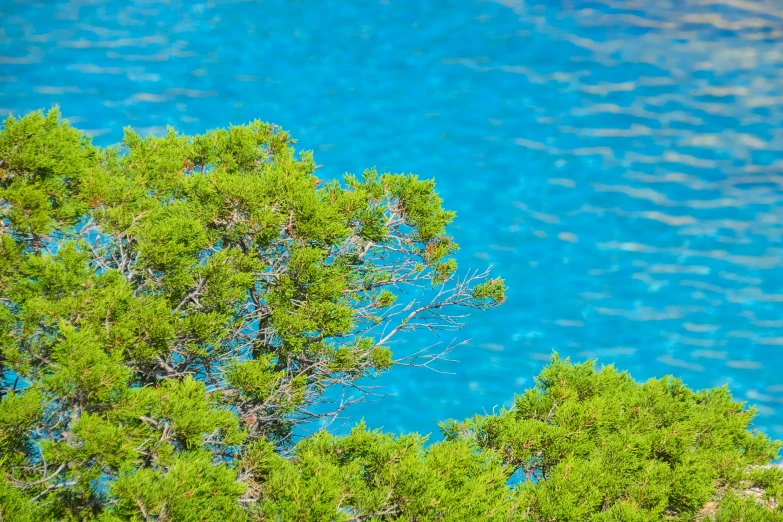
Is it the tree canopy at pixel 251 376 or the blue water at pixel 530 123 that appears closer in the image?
the tree canopy at pixel 251 376

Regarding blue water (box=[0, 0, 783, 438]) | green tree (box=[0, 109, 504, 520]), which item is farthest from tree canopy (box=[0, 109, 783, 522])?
blue water (box=[0, 0, 783, 438])

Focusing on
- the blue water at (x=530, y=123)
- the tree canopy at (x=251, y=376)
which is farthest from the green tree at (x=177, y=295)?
the blue water at (x=530, y=123)

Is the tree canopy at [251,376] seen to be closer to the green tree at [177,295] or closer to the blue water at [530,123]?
the green tree at [177,295]

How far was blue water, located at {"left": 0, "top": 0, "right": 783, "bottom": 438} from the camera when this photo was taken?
651 inches

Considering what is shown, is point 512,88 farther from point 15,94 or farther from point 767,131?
point 15,94

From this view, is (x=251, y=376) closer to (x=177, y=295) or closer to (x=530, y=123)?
(x=177, y=295)

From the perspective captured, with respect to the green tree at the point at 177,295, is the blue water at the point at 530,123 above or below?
above

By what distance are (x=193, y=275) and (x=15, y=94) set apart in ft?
47.1

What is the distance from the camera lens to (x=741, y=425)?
6.36 meters

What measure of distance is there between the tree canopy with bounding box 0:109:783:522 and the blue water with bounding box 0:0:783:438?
404 inches

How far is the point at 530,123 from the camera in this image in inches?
681

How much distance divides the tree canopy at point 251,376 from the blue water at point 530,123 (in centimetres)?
1026

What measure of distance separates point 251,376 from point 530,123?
13.1 m

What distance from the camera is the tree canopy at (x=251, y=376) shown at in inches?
177
